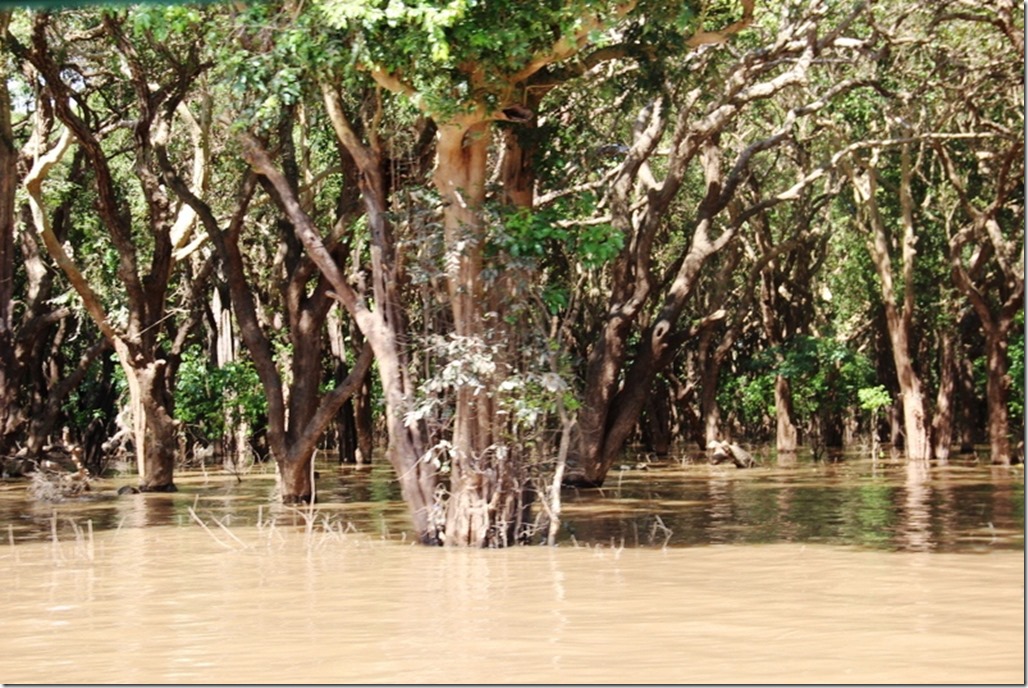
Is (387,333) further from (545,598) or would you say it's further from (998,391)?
(998,391)

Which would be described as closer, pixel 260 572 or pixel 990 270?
pixel 260 572

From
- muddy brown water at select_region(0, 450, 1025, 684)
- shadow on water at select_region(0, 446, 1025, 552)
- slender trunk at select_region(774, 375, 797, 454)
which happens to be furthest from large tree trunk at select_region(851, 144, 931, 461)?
muddy brown water at select_region(0, 450, 1025, 684)

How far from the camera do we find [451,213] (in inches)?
512

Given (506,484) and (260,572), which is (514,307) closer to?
(506,484)

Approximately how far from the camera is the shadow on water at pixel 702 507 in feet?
47.0

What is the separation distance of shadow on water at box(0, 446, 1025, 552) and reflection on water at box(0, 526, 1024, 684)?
136 centimetres

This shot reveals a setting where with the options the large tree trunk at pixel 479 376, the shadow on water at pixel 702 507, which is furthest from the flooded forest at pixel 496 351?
the shadow on water at pixel 702 507

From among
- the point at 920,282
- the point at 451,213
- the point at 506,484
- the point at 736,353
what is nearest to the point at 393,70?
the point at 451,213

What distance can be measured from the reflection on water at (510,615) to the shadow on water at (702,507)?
1.36 meters

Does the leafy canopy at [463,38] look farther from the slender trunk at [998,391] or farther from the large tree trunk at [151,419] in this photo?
the slender trunk at [998,391]

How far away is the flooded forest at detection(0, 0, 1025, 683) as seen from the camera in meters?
9.16

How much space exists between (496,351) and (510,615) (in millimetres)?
3490

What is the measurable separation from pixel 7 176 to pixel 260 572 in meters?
12.5

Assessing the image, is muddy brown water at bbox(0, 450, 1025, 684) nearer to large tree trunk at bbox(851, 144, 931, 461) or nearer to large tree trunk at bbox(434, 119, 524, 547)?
large tree trunk at bbox(434, 119, 524, 547)
